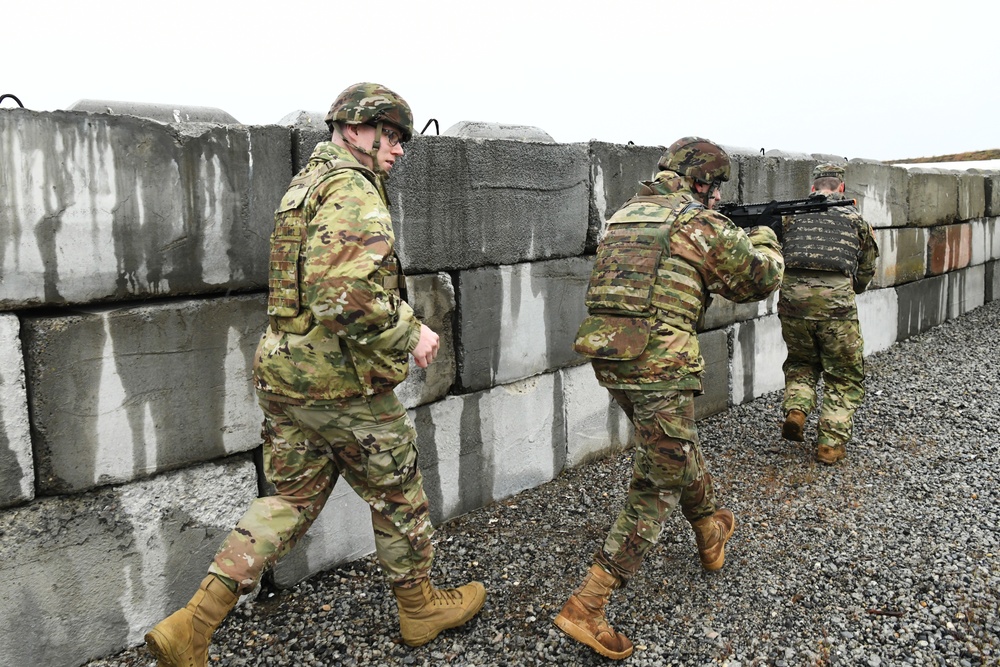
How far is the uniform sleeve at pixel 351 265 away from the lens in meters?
2.08

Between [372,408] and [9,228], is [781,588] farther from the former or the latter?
[9,228]

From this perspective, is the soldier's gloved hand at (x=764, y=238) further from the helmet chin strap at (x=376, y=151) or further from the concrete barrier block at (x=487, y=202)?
the helmet chin strap at (x=376, y=151)

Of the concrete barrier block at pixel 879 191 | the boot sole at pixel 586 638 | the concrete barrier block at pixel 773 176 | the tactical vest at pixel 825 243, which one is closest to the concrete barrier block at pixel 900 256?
the concrete barrier block at pixel 879 191

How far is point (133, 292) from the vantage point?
2.47 meters

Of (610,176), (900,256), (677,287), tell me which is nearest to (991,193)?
(900,256)

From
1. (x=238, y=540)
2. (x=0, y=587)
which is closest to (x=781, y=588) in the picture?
(x=238, y=540)

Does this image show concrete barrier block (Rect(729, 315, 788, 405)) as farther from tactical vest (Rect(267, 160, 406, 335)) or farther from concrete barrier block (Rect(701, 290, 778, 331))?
tactical vest (Rect(267, 160, 406, 335))

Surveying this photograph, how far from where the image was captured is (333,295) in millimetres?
2080

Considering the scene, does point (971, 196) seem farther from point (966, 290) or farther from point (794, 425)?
point (794, 425)

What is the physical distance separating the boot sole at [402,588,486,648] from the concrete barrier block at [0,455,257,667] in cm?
84

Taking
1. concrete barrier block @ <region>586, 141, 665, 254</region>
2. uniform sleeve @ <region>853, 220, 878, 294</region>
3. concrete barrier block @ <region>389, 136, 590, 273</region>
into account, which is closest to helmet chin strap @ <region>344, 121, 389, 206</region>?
concrete barrier block @ <region>389, 136, 590, 273</region>

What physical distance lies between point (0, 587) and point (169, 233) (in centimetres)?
124

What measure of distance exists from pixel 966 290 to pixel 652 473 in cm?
906

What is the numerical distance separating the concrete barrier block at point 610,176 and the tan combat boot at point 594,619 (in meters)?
2.22
